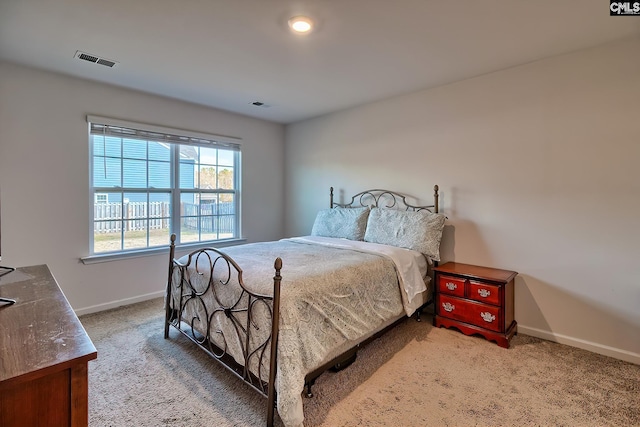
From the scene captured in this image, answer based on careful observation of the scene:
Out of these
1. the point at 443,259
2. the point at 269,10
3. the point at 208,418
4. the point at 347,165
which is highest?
the point at 269,10

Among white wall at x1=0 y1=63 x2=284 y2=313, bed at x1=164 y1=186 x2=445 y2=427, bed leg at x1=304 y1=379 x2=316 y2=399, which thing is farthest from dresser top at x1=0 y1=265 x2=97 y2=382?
white wall at x1=0 y1=63 x2=284 y2=313

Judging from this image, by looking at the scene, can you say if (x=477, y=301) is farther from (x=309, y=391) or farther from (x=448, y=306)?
(x=309, y=391)

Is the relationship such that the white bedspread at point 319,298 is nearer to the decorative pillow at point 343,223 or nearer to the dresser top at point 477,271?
the dresser top at point 477,271

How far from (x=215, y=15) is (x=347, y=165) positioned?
2.52 metres

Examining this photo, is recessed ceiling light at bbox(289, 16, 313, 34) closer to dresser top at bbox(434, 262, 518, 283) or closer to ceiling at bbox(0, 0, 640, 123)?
ceiling at bbox(0, 0, 640, 123)

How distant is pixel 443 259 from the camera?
3.28 meters

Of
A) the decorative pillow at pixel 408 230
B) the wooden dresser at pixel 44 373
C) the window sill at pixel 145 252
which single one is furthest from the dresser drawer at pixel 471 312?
the window sill at pixel 145 252

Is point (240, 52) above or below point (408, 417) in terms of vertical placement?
above

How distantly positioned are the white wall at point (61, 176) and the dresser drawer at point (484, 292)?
11.4ft

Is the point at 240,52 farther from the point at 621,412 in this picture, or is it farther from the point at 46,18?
the point at 621,412

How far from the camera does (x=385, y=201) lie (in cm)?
378

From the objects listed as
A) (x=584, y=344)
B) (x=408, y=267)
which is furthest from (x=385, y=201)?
(x=584, y=344)

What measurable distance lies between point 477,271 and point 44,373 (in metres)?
3.01

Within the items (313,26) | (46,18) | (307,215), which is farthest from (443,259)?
(46,18)
